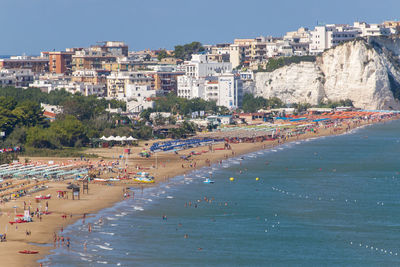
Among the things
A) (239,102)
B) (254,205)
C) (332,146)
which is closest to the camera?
(254,205)

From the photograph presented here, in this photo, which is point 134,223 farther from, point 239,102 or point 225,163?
point 239,102

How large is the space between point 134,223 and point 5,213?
7928 millimetres

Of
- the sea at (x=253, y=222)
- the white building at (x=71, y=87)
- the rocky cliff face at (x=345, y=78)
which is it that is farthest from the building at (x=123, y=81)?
the sea at (x=253, y=222)

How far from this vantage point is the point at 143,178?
69188 mm

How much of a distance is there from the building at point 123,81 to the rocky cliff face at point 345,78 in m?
20.0

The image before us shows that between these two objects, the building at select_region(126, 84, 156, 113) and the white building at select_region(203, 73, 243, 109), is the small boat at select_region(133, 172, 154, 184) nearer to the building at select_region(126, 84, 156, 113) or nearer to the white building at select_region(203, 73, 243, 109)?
the building at select_region(126, 84, 156, 113)

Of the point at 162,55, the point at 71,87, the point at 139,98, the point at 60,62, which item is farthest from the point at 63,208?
the point at 162,55

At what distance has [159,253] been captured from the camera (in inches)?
1791

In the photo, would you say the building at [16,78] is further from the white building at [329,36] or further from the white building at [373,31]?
the white building at [373,31]

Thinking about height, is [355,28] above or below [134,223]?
above

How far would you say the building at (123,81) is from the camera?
145 meters

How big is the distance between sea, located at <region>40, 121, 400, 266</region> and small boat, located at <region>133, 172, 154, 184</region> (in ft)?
4.57

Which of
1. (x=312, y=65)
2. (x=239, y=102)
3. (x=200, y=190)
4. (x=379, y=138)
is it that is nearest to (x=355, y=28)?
(x=312, y=65)

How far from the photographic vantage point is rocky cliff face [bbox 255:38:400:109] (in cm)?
14538
